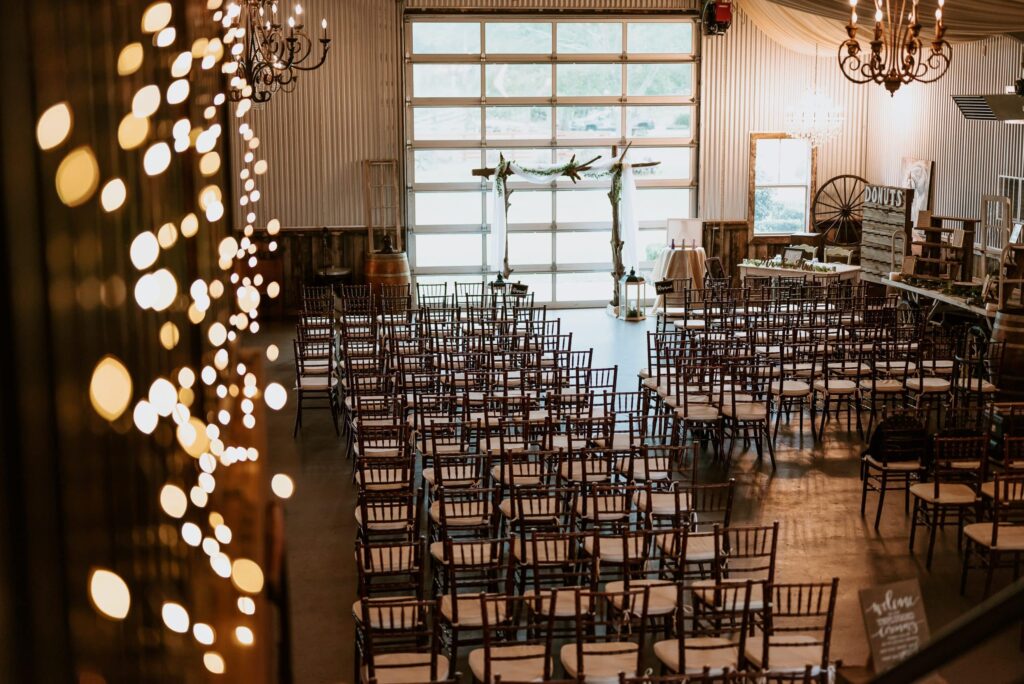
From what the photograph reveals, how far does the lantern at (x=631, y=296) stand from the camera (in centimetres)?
1755

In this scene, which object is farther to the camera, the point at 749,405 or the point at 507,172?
the point at 507,172

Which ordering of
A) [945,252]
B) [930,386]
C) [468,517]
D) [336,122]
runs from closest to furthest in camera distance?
Result: [468,517] < [930,386] < [945,252] < [336,122]

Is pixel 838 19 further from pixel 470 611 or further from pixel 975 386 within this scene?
pixel 470 611

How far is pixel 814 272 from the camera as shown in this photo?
1711cm

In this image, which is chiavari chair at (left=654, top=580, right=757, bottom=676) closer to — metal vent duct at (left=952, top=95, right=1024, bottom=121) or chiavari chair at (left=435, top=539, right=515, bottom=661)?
chiavari chair at (left=435, top=539, right=515, bottom=661)

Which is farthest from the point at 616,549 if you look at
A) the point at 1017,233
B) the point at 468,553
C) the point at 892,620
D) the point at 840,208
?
the point at 840,208

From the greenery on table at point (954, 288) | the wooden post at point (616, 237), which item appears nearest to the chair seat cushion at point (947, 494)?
the greenery on table at point (954, 288)

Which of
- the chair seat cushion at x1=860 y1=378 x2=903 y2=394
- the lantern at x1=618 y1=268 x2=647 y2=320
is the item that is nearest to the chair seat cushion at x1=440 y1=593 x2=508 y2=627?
the chair seat cushion at x1=860 y1=378 x2=903 y2=394

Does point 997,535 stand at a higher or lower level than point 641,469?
lower

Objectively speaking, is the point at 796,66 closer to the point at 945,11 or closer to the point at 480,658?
the point at 945,11

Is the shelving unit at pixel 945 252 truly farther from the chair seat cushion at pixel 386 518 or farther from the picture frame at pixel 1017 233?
the chair seat cushion at pixel 386 518

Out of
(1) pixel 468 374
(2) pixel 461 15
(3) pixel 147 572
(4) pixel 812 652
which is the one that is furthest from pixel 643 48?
(3) pixel 147 572

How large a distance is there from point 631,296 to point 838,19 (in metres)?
5.40

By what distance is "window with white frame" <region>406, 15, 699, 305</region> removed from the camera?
18.8 metres
